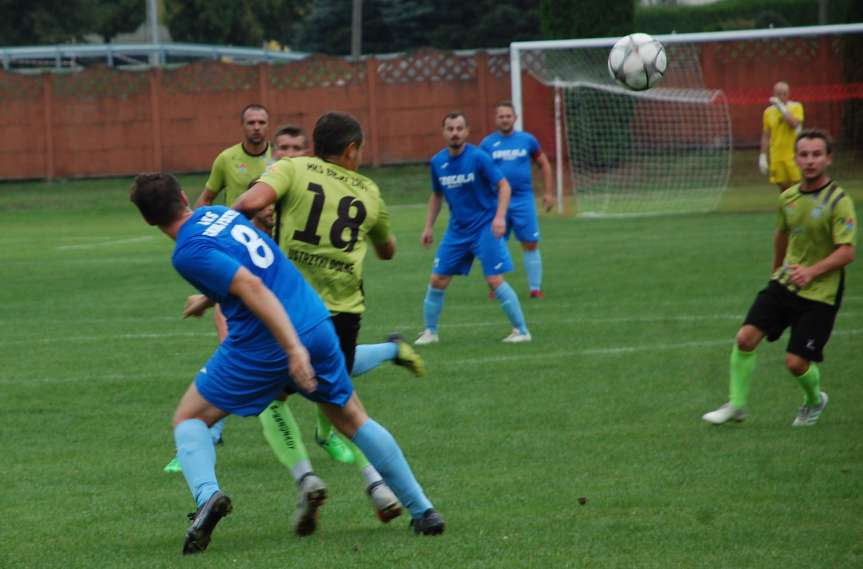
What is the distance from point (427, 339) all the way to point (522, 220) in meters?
3.61

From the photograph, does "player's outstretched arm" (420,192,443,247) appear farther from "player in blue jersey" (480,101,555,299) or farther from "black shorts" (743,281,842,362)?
"black shorts" (743,281,842,362)

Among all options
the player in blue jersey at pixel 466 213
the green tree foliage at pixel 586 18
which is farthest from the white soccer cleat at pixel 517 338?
the green tree foliage at pixel 586 18

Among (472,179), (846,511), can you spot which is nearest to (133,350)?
(472,179)

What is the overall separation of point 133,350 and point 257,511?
5709 mm

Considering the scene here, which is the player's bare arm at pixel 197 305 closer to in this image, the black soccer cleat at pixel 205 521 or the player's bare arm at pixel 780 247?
the black soccer cleat at pixel 205 521

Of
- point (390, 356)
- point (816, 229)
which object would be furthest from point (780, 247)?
point (390, 356)

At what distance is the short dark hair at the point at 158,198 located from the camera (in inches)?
219

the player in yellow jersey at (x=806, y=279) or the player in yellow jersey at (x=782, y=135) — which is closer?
the player in yellow jersey at (x=806, y=279)

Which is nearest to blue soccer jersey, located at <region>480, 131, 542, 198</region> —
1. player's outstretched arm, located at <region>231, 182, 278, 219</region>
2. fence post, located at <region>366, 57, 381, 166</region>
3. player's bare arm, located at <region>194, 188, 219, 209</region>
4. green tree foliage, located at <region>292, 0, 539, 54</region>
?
player's bare arm, located at <region>194, 188, 219, 209</region>

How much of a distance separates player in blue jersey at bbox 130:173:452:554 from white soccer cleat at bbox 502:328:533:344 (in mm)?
5988

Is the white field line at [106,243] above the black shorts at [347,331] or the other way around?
the other way around

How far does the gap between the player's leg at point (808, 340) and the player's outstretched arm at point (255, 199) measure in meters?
3.45

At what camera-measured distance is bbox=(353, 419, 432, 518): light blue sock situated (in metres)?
5.90

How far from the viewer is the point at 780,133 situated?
68.0ft
